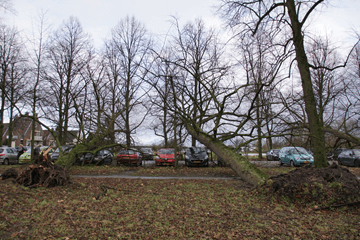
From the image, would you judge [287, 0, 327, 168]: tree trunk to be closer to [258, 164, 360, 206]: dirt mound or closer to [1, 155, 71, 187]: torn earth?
[258, 164, 360, 206]: dirt mound

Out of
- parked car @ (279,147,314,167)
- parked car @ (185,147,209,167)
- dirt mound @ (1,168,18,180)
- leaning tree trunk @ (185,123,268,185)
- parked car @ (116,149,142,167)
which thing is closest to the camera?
dirt mound @ (1,168,18,180)

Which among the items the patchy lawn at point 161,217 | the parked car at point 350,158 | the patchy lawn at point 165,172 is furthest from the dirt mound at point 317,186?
the parked car at point 350,158

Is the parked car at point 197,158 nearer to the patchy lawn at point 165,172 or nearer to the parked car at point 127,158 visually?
the patchy lawn at point 165,172

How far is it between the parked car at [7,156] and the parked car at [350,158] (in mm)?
28478

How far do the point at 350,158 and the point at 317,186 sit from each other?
52.4ft

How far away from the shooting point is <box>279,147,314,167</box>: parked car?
17500mm

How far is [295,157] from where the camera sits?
708 inches

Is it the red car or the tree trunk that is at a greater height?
the tree trunk

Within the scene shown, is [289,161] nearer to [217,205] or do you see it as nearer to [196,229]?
[217,205]

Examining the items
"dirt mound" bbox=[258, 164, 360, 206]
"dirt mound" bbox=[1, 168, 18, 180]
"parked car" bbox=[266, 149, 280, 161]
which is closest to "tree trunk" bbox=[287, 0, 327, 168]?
"dirt mound" bbox=[258, 164, 360, 206]

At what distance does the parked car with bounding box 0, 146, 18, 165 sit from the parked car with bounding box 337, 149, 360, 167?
28.5 metres

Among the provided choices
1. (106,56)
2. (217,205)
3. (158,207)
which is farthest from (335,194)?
(106,56)

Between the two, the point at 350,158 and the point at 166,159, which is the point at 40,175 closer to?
the point at 166,159

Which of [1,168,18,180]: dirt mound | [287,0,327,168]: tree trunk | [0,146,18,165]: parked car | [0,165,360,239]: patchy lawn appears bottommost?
[0,165,360,239]: patchy lawn
